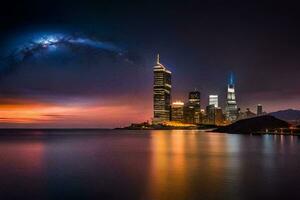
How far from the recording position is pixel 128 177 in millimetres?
43688

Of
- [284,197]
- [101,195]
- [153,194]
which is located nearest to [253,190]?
[284,197]

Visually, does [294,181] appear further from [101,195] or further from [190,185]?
[101,195]

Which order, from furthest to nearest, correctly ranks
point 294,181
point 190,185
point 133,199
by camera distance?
1. point 294,181
2. point 190,185
3. point 133,199

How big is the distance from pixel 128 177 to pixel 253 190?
15403 mm

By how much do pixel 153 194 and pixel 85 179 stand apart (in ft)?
38.4

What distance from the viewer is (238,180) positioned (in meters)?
40.9

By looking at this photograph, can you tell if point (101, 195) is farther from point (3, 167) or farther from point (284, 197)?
point (3, 167)

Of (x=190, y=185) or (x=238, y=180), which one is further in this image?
(x=238, y=180)

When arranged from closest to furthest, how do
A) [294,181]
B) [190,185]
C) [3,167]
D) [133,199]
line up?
[133,199] → [190,185] → [294,181] → [3,167]

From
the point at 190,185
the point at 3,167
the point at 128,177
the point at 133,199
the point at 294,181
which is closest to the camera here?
the point at 133,199

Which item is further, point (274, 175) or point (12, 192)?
point (274, 175)

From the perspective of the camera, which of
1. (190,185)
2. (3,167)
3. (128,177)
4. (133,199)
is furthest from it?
(3,167)

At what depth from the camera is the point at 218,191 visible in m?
34.3

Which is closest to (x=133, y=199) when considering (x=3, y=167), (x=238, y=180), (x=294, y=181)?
(x=238, y=180)
